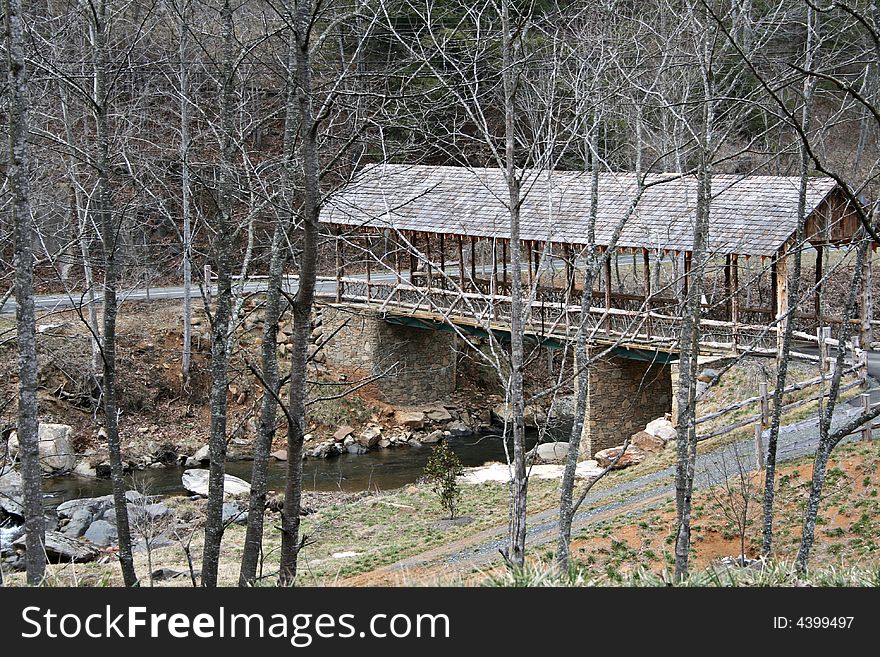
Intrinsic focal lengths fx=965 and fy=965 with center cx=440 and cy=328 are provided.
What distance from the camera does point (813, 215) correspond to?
17188mm

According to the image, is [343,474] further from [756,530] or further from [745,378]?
[756,530]

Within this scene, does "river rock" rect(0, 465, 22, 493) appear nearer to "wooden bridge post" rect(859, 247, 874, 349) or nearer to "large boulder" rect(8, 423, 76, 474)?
"large boulder" rect(8, 423, 76, 474)

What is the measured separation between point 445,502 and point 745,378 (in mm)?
6362

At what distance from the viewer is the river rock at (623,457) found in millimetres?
17469

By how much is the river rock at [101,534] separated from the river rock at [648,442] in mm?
9326

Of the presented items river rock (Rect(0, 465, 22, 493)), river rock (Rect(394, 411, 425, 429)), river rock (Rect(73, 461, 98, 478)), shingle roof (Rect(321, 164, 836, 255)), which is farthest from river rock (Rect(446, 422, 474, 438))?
river rock (Rect(0, 465, 22, 493))

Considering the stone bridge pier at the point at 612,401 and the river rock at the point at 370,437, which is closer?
the stone bridge pier at the point at 612,401

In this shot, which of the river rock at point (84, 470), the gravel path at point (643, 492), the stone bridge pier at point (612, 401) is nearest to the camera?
the gravel path at point (643, 492)

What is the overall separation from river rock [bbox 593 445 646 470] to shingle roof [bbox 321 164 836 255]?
3792mm

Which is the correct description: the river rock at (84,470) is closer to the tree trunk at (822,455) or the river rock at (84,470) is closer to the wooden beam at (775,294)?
the wooden beam at (775,294)

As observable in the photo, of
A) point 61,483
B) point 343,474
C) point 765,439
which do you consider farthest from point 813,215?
point 61,483

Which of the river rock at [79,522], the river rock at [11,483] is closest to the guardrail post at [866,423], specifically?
the river rock at [79,522]

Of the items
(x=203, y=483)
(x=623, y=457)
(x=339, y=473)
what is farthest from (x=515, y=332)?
(x=339, y=473)
